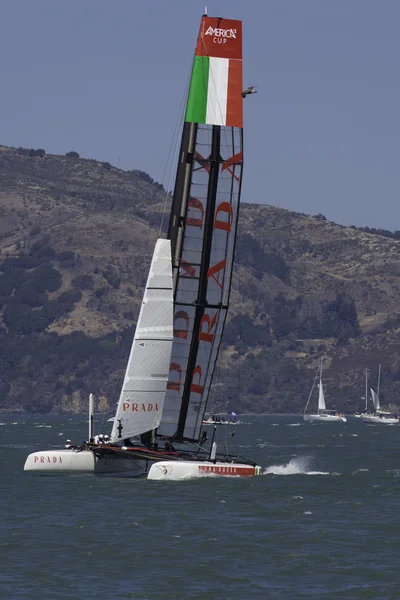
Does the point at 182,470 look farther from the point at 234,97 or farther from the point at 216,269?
the point at 234,97

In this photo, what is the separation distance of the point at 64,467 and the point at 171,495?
560 cm

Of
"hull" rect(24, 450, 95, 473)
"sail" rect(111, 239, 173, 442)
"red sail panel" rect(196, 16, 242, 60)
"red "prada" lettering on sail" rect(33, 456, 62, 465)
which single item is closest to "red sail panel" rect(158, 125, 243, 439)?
"sail" rect(111, 239, 173, 442)

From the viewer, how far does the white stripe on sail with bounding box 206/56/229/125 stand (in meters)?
50.7

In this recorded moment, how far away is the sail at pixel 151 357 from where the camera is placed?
4859cm

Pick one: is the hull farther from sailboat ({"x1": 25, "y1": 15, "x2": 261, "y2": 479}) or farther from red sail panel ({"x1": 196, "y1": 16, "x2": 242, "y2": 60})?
red sail panel ({"x1": 196, "y1": 16, "x2": 242, "y2": 60})

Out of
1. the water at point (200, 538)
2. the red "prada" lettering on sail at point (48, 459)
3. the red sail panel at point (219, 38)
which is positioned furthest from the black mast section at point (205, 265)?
the red "prada" lettering on sail at point (48, 459)

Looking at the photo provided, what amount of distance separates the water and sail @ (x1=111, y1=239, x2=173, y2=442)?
6.96 feet

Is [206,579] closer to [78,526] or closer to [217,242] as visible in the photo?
[78,526]

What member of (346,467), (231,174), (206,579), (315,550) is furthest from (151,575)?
(346,467)

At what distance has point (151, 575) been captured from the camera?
30516 millimetres

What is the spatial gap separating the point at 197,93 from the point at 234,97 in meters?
1.31

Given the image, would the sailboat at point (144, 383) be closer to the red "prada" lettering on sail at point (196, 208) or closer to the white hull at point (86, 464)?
the white hull at point (86, 464)

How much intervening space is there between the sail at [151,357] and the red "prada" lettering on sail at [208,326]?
2.36 m

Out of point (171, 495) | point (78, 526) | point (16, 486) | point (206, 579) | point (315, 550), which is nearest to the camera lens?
point (206, 579)
